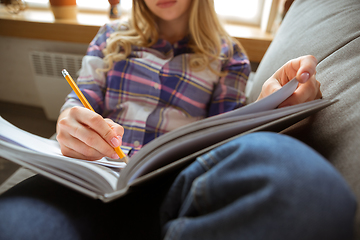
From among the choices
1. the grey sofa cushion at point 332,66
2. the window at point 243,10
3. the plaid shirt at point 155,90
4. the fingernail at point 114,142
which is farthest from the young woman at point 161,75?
the window at point 243,10

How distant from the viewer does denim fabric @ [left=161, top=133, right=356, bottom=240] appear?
Answer: 188 millimetres

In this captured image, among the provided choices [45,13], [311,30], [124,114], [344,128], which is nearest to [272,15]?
[311,30]

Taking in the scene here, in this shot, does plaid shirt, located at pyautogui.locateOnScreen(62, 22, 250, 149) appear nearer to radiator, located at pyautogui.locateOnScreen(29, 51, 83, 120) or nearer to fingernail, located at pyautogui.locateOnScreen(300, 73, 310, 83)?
fingernail, located at pyautogui.locateOnScreen(300, 73, 310, 83)

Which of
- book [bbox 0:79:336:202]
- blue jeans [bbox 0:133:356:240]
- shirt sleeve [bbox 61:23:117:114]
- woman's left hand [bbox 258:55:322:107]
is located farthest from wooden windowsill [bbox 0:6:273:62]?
blue jeans [bbox 0:133:356:240]

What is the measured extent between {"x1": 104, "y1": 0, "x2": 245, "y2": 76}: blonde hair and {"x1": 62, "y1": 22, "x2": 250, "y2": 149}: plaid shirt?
1.1 inches

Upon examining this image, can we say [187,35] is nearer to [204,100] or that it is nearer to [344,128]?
[204,100]

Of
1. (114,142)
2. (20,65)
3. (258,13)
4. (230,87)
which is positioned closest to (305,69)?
(114,142)

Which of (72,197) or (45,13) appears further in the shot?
(45,13)

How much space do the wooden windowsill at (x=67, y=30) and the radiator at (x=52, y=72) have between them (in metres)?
0.10

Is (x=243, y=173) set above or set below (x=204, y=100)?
above

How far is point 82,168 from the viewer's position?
1.03 ft

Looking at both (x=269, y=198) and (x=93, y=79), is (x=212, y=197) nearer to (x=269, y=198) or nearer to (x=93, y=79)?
(x=269, y=198)

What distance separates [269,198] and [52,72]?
1.51 m

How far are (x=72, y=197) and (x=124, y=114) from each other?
1.55ft
